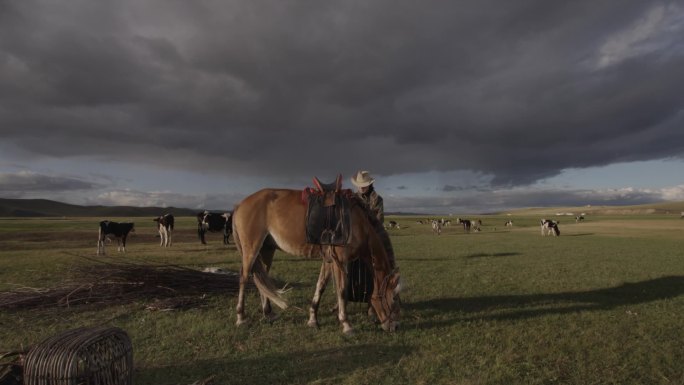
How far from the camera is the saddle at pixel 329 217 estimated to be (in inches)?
270

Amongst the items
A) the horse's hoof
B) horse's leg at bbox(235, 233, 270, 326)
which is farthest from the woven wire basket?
horse's leg at bbox(235, 233, 270, 326)

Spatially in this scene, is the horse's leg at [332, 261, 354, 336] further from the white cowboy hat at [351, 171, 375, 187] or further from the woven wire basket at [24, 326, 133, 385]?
the woven wire basket at [24, 326, 133, 385]

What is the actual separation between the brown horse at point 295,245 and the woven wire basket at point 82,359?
3.52 metres

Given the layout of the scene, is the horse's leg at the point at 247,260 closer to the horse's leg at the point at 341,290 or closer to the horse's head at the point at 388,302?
the horse's leg at the point at 341,290

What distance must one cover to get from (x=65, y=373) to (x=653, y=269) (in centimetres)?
2009

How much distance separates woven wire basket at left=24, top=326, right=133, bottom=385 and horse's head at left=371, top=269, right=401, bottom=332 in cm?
424

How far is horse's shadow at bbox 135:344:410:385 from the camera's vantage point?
4.98 metres

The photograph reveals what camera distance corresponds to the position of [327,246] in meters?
7.10

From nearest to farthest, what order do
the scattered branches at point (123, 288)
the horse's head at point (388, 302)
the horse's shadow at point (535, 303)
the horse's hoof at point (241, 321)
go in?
the horse's head at point (388, 302), the horse's hoof at point (241, 321), the horse's shadow at point (535, 303), the scattered branches at point (123, 288)

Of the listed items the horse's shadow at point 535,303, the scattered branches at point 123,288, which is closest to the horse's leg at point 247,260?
the scattered branches at point 123,288

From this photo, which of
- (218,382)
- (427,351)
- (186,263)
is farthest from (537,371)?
(186,263)

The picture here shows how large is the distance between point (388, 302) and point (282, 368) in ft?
7.88

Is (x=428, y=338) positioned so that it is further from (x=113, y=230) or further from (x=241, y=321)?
(x=113, y=230)

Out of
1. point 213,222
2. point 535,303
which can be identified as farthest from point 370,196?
point 213,222
